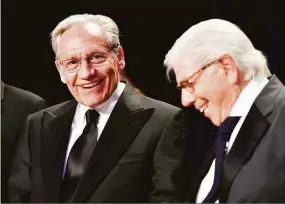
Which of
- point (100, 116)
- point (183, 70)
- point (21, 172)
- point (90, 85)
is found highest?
point (183, 70)

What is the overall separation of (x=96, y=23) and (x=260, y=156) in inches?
31.2

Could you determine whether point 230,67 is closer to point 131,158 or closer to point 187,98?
point 187,98

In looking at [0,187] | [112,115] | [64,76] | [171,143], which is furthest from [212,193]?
[0,187]

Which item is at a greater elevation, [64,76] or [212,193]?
[64,76]

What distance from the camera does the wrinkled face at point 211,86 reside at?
63.1 inches

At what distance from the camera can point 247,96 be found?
1617mm

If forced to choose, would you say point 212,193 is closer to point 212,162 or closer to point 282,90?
point 212,162

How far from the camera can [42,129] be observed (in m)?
2.05

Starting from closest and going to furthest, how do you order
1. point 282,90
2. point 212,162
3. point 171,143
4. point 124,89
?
point 282,90
point 212,162
point 171,143
point 124,89

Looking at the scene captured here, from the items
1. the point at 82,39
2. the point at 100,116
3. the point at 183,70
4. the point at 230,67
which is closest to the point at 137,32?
the point at 82,39

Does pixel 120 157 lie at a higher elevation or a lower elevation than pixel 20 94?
lower

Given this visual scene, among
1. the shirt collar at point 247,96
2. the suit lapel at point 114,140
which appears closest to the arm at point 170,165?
the suit lapel at point 114,140

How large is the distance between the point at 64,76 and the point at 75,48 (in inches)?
4.7

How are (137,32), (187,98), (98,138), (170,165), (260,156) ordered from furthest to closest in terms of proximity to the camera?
(137,32)
(98,138)
(170,165)
(187,98)
(260,156)
